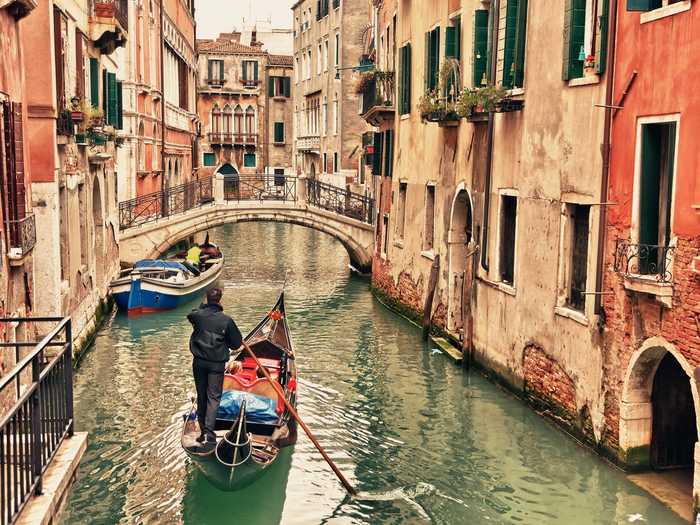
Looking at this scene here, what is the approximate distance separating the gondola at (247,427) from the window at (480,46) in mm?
4347

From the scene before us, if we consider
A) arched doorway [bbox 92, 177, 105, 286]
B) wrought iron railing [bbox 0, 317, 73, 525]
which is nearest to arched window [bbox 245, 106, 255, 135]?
arched doorway [bbox 92, 177, 105, 286]

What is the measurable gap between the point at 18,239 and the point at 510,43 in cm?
612

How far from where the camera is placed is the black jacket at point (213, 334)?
26.1 feet

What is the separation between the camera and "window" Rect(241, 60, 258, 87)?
4569 cm

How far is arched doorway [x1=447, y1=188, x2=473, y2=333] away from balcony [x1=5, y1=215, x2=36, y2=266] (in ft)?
22.7

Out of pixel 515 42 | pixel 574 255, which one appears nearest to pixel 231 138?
pixel 515 42

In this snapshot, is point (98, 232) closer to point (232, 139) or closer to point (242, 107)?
point (232, 139)

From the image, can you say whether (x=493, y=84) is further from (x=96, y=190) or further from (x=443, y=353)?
(x=96, y=190)

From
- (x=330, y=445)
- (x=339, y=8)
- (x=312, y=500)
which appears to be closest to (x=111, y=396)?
(x=330, y=445)

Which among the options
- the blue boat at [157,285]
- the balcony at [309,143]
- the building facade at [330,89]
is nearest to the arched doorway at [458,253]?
the blue boat at [157,285]

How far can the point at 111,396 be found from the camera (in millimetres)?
11836

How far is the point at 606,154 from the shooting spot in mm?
8828

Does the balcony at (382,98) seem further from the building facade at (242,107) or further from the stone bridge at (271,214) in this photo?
the building facade at (242,107)

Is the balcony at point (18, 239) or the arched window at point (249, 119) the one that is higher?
the arched window at point (249, 119)
